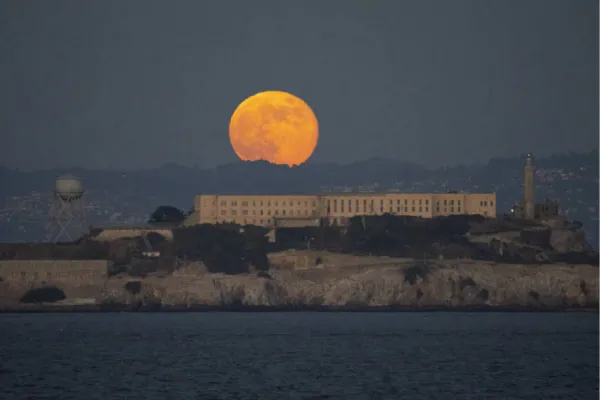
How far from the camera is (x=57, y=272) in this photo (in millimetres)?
173250

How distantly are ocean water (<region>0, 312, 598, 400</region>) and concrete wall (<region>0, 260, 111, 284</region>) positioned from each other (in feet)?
46.5

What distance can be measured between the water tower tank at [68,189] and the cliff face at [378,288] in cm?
2746

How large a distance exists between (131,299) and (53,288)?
724 centimetres

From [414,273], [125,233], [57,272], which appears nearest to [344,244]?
[414,273]

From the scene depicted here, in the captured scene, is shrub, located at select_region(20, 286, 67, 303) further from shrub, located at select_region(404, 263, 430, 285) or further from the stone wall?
shrub, located at select_region(404, 263, 430, 285)

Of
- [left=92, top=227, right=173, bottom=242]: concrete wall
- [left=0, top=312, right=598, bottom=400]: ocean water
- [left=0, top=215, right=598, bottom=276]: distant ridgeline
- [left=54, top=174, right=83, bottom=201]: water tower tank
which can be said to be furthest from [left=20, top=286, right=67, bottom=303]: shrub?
[left=54, top=174, right=83, bottom=201]: water tower tank

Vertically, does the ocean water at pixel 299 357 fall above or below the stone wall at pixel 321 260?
below

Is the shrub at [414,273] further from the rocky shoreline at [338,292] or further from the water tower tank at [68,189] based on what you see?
the water tower tank at [68,189]

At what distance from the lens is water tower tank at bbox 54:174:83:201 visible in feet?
650

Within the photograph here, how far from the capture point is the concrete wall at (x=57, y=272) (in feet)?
567

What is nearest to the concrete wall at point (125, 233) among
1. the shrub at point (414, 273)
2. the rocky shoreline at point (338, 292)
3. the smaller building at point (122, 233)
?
the smaller building at point (122, 233)

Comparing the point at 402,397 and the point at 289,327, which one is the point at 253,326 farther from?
the point at 402,397

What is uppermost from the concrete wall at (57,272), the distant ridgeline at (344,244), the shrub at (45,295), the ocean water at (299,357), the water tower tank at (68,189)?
the water tower tank at (68,189)

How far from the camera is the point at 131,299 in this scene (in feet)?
561
